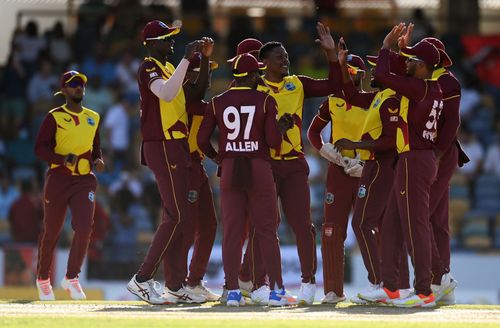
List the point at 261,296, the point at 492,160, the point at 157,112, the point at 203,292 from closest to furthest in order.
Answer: the point at 261,296, the point at 157,112, the point at 203,292, the point at 492,160

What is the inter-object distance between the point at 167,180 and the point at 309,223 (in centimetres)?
138

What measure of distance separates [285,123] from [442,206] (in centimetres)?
189

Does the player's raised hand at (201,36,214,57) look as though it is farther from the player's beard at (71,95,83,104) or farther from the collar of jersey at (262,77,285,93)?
the player's beard at (71,95,83,104)

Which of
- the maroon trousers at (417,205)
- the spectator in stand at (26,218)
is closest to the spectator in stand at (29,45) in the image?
the spectator in stand at (26,218)

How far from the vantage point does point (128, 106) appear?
79.4ft

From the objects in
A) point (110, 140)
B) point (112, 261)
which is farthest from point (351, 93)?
point (110, 140)

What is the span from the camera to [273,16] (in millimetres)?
26594

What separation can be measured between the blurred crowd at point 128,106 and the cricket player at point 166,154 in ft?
25.9

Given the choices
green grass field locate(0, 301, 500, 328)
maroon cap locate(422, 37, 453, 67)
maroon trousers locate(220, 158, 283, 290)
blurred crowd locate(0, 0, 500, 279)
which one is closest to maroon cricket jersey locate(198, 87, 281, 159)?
maroon trousers locate(220, 158, 283, 290)

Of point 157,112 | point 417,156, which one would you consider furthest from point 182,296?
point 417,156

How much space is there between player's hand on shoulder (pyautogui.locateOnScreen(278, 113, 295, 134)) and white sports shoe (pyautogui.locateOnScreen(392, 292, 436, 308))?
1.90 meters

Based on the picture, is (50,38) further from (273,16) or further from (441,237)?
(441,237)

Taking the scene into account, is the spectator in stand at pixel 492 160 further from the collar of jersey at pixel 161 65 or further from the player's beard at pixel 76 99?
the collar of jersey at pixel 161 65

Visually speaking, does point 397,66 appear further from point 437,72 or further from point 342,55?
→ point 437,72
